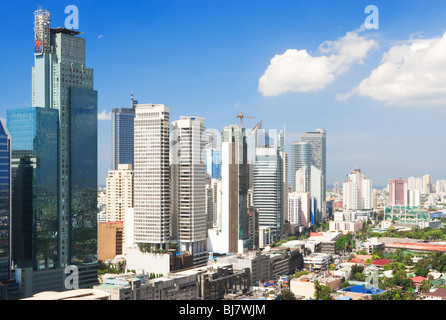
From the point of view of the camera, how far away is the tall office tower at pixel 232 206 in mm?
11031

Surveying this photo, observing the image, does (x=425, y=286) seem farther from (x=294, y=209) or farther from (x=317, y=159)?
(x=317, y=159)

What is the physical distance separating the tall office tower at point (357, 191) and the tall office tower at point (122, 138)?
405 inches

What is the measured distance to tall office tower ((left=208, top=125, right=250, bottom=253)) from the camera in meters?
11.0

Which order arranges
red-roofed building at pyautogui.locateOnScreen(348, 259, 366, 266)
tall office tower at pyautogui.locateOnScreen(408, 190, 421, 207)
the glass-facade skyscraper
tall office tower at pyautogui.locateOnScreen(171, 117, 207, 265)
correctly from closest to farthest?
tall office tower at pyautogui.locateOnScreen(171, 117, 207, 265) < red-roofed building at pyautogui.locateOnScreen(348, 259, 366, 266) < the glass-facade skyscraper < tall office tower at pyautogui.locateOnScreen(408, 190, 421, 207)

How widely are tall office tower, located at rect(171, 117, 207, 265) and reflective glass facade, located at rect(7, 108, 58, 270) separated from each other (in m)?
2.61

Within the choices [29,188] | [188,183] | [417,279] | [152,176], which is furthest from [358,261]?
[29,188]

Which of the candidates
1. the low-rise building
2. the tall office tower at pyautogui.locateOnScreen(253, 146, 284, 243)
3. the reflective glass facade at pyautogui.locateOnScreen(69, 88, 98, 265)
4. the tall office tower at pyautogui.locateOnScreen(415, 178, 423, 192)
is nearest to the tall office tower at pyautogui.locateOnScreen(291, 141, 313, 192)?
the tall office tower at pyautogui.locateOnScreen(415, 178, 423, 192)

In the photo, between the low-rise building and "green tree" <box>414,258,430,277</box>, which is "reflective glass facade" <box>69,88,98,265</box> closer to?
the low-rise building

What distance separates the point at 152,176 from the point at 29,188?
2.37 metres

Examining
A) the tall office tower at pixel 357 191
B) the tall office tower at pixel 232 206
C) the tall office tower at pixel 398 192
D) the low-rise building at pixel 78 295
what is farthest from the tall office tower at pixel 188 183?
the tall office tower at pixel 398 192

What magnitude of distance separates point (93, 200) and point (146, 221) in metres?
1.30

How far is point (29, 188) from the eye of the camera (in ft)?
25.0

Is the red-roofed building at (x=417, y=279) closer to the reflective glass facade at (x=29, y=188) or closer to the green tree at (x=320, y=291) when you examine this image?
the green tree at (x=320, y=291)
